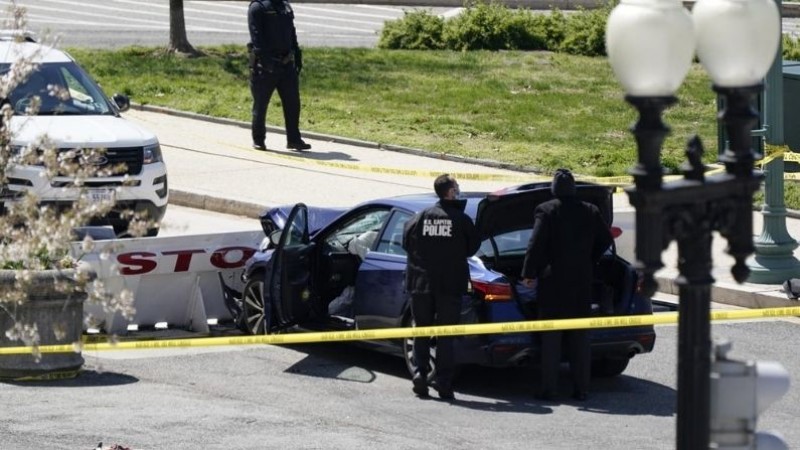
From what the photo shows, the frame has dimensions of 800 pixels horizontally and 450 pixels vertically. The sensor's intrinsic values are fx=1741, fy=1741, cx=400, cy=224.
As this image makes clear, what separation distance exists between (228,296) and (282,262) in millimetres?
1317

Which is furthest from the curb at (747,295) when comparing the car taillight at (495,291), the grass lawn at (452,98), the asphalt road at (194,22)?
the asphalt road at (194,22)

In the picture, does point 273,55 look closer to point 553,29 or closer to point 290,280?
point 290,280

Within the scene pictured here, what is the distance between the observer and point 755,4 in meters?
6.44

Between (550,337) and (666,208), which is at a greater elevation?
(666,208)

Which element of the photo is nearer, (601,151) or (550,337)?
(550,337)

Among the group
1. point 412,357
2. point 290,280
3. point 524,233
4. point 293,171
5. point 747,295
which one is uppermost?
point 524,233

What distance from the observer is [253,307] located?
1425 centimetres

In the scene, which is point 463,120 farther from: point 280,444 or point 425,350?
point 280,444

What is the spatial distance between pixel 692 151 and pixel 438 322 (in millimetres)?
5887

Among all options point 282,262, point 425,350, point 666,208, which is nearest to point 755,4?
point 666,208

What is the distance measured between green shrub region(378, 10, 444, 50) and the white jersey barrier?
17790 mm

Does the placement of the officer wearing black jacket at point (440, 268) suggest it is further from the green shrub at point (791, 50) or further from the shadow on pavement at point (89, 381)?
the green shrub at point (791, 50)

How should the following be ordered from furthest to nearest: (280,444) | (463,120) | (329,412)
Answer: (463,120), (329,412), (280,444)

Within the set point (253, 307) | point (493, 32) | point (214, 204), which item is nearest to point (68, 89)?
point (214, 204)
